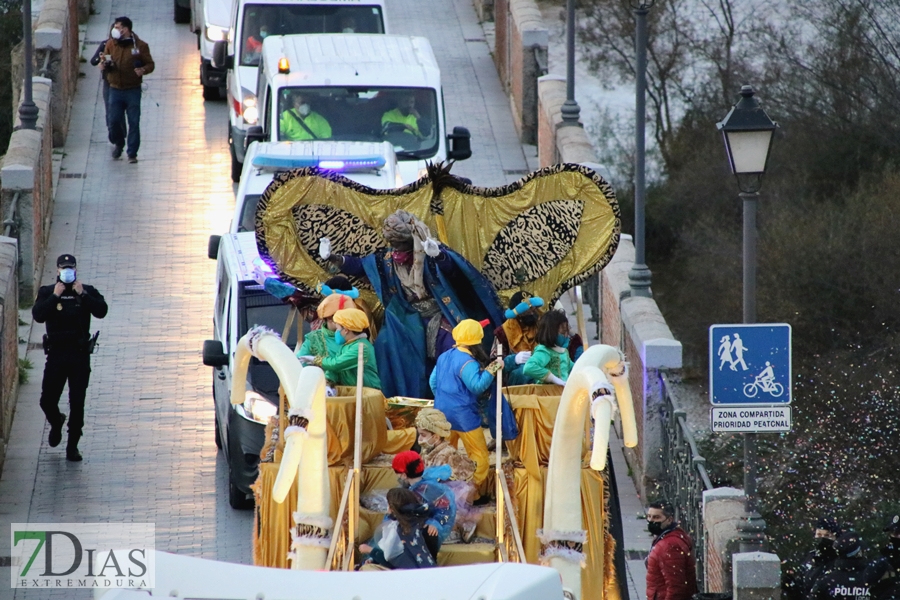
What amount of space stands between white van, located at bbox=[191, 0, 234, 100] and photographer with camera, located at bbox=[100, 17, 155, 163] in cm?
311

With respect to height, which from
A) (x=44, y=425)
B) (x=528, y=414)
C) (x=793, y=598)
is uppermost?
(x=528, y=414)

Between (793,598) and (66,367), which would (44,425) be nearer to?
(66,367)

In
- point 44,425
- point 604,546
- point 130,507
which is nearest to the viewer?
point 604,546

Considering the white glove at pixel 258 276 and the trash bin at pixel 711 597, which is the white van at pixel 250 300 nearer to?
the white glove at pixel 258 276

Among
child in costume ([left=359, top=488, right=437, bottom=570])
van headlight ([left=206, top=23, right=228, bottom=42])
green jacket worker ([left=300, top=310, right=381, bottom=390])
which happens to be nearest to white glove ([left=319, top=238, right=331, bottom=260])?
green jacket worker ([left=300, top=310, right=381, bottom=390])

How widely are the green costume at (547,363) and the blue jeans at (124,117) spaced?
1307 cm

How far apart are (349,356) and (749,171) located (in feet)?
9.97

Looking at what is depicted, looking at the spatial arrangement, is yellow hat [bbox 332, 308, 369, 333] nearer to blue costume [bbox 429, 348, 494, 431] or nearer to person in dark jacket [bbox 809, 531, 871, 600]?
blue costume [bbox 429, 348, 494, 431]

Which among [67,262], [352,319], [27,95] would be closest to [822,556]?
[352,319]

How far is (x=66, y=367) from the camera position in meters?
14.9

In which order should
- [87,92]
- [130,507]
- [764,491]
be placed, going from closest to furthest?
[130,507], [764,491], [87,92]

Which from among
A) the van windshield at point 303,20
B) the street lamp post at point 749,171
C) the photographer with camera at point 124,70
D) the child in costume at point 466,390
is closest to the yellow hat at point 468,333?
the child in costume at point 466,390

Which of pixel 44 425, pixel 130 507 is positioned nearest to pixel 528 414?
pixel 130 507

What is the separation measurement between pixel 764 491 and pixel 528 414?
9.54m
